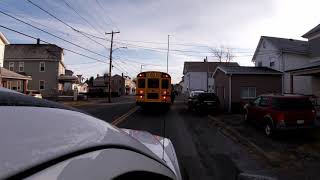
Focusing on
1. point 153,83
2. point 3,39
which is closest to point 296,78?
point 153,83

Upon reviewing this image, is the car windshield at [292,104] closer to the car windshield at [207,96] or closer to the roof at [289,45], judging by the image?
the car windshield at [207,96]

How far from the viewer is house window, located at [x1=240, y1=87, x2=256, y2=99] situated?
32.9 m

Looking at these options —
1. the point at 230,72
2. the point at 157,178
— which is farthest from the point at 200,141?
the point at 230,72

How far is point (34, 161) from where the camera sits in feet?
4.25

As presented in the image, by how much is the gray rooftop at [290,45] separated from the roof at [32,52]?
31833 millimetres

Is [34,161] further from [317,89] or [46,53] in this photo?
[46,53]

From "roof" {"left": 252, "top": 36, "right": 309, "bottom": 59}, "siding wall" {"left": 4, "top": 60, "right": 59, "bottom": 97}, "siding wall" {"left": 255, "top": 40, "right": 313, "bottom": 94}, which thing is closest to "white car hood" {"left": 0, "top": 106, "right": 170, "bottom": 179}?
"siding wall" {"left": 255, "top": 40, "right": 313, "bottom": 94}

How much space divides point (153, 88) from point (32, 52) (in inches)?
1426

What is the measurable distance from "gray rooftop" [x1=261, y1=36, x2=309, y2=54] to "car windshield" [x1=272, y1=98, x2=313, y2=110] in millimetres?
24940

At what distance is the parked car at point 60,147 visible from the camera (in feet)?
4.22

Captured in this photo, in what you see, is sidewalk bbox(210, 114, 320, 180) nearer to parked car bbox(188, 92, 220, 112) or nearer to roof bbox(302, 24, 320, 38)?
parked car bbox(188, 92, 220, 112)

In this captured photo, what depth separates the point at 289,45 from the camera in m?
42.2

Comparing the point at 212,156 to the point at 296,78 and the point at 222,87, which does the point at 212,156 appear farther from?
the point at 296,78

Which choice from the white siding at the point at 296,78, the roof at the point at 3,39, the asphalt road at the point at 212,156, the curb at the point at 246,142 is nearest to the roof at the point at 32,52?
the roof at the point at 3,39
